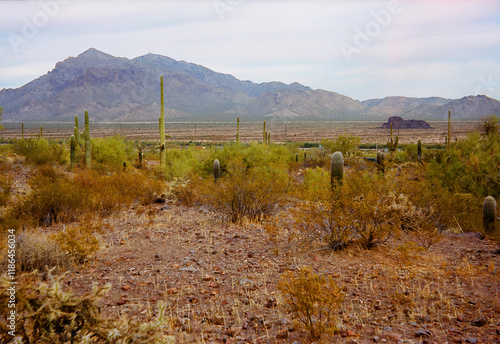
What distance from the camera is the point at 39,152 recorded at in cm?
2475

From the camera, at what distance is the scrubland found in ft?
14.4

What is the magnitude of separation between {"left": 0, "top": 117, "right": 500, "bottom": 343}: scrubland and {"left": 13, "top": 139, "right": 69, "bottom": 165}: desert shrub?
40.3 feet

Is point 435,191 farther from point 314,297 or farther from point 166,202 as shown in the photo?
point 166,202

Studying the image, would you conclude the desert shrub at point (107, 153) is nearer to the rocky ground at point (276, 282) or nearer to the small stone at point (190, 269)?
the rocky ground at point (276, 282)

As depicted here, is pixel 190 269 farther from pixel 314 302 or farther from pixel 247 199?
pixel 247 199

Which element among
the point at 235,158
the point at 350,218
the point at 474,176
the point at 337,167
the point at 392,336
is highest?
the point at 337,167

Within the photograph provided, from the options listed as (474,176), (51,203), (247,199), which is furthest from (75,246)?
(474,176)

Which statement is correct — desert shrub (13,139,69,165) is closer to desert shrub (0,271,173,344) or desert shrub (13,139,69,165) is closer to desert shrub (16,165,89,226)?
desert shrub (16,165,89,226)

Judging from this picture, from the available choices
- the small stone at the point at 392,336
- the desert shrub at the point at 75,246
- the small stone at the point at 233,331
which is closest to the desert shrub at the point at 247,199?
the desert shrub at the point at 75,246

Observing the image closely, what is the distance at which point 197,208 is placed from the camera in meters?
13.3

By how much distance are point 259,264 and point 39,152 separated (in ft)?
72.5

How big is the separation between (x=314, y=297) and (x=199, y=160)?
48.7 ft

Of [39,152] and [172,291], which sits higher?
[39,152]

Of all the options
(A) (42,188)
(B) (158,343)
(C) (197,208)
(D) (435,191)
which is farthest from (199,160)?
(B) (158,343)
